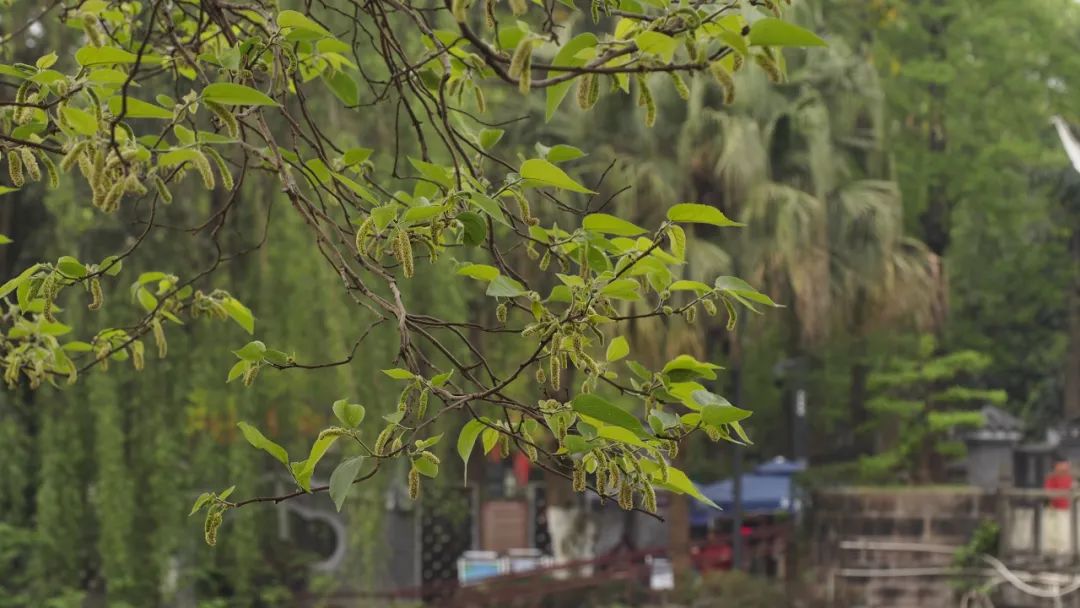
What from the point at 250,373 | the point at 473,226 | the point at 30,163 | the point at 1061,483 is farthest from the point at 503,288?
the point at 1061,483

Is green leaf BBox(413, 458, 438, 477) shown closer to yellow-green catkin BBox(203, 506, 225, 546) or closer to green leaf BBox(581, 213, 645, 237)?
yellow-green catkin BBox(203, 506, 225, 546)

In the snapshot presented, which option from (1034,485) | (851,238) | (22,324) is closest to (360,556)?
(851,238)

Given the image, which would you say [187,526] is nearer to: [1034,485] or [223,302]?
[223,302]

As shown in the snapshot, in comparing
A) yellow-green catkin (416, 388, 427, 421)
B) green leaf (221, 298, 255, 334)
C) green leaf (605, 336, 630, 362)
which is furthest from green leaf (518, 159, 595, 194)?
green leaf (221, 298, 255, 334)

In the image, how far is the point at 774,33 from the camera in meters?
2.56

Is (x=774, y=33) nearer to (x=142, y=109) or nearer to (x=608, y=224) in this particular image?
(x=608, y=224)

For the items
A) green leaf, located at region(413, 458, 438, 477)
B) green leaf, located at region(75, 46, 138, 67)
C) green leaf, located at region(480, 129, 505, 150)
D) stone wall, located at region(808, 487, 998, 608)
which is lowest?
stone wall, located at region(808, 487, 998, 608)

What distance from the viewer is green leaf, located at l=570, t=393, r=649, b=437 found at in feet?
9.80

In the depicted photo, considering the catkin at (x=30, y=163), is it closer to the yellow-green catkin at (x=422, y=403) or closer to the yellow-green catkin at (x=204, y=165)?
the yellow-green catkin at (x=204, y=165)

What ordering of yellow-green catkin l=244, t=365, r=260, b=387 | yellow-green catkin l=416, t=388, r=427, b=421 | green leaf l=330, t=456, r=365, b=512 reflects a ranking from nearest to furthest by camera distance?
green leaf l=330, t=456, r=365, b=512
yellow-green catkin l=416, t=388, r=427, b=421
yellow-green catkin l=244, t=365, r=260, b=387

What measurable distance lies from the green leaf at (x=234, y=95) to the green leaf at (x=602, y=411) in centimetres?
75

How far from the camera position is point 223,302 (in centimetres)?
429

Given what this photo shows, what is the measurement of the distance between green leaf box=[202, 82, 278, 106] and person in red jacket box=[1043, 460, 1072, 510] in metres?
18.1

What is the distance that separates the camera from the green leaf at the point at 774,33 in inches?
98.7
